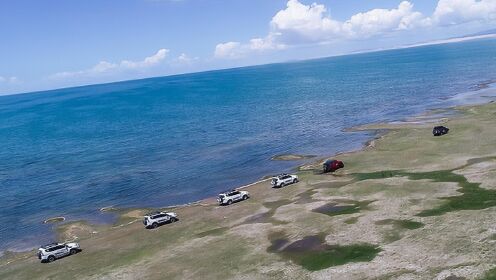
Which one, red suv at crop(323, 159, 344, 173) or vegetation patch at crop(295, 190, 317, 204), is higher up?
red suv at crop(323, 159, 344, 173)

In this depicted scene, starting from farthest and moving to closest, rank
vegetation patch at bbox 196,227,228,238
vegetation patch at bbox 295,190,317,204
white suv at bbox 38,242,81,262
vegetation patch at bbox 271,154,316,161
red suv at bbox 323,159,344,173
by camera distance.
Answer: vegetation patch at bbox 271,154,316,161
red suv at bbox 323,159,344,173
vegetation patch at bbox 295,190,317,204
white suv at bbox 38,242,81,262
vegetation patch at bbox 196,227,228,238

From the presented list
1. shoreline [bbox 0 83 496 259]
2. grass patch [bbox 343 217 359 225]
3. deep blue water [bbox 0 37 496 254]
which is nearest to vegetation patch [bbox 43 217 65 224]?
shoreline [bbox 0 83 496 259]

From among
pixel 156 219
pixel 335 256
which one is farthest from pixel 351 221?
pixel 156 219

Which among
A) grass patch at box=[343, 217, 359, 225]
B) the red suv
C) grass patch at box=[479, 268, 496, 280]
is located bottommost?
the red suv

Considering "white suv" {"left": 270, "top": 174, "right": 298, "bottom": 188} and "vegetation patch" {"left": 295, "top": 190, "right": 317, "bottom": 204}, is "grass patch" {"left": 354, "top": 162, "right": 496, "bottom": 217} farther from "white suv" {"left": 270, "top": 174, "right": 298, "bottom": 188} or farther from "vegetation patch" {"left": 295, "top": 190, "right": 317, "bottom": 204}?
"white suv" {"left": 270, "top": 174, "right": 298, "bottom": 188}

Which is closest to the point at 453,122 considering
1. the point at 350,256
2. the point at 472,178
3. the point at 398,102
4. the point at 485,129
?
the point at 485,129

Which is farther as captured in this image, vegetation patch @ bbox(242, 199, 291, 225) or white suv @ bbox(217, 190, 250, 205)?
white suv @ bbox(217, 190, 250, 205)
